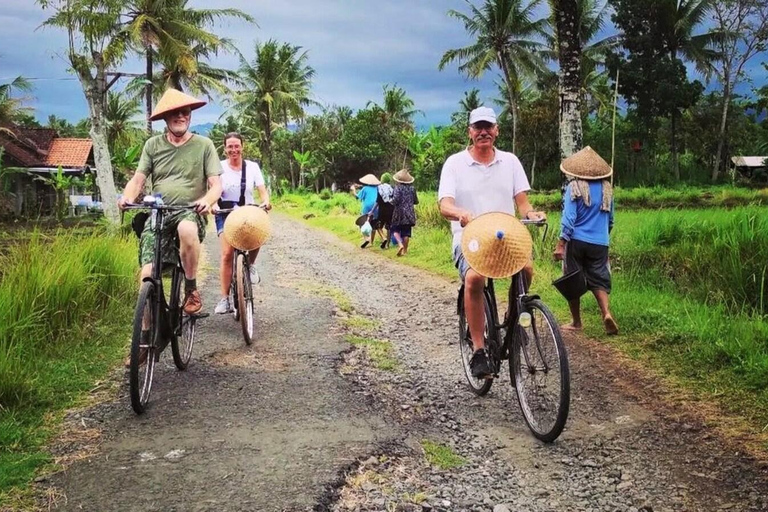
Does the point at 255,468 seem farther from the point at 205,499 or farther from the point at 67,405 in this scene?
the point at 67,405

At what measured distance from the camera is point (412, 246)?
1329 cm

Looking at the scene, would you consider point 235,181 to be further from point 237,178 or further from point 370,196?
point 370,196

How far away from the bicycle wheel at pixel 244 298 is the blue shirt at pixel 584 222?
9.46ft

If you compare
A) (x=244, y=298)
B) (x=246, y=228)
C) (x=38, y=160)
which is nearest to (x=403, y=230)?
(x=244, y=298)

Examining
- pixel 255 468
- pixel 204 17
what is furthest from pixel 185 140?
pixel 204 17

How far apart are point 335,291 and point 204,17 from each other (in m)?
20.6

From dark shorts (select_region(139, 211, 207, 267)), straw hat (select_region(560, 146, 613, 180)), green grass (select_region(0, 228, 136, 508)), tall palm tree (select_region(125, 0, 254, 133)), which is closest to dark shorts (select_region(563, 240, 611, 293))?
straw hat (select_region(560, 146, 613, 180))

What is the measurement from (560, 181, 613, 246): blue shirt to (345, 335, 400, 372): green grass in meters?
1.90

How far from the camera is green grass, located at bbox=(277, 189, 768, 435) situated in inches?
175

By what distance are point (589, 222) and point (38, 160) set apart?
33.2 m

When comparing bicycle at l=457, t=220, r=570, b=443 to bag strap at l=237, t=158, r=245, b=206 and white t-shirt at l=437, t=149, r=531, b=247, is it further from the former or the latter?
bag strap at l=237, t=158, r=245, b=206

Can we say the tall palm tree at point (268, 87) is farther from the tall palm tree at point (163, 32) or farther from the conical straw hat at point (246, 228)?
the conical straw hat at point (246, 228)

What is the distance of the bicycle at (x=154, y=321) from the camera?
373cm

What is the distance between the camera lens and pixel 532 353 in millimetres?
3703
